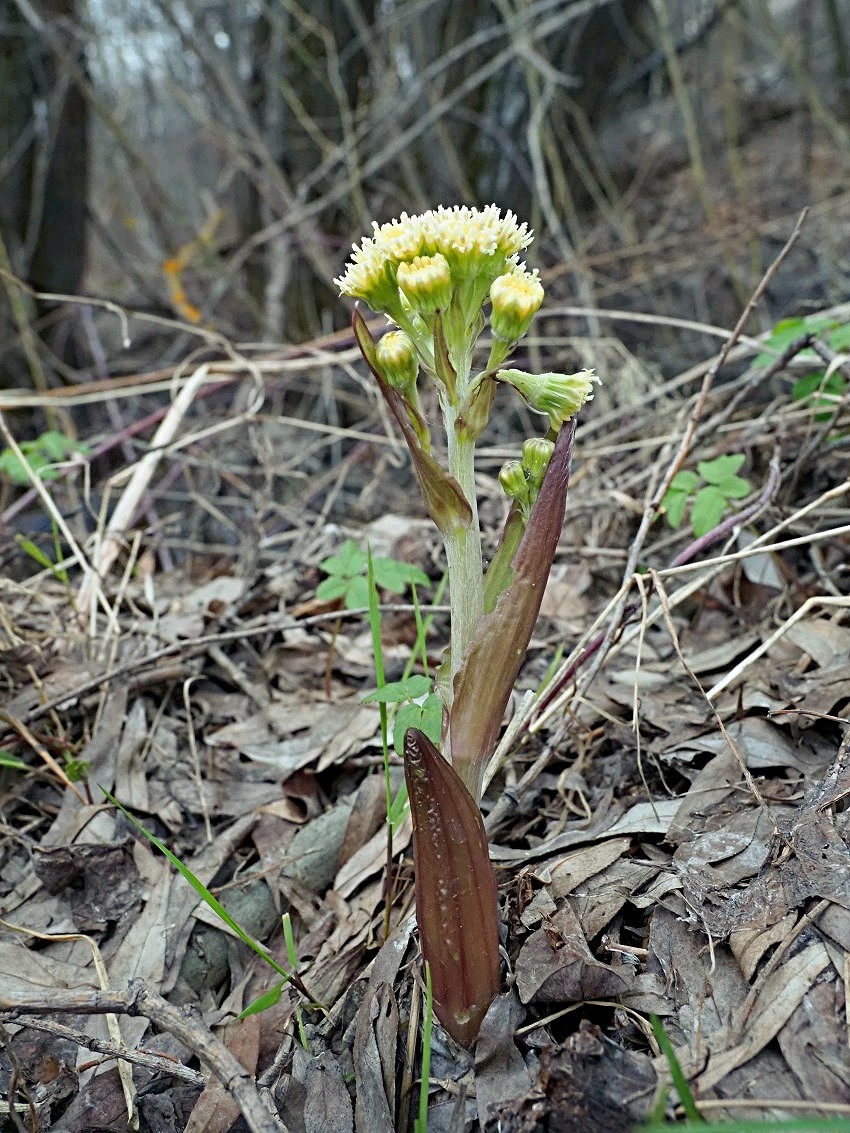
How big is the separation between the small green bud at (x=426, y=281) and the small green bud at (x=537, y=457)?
25 cm

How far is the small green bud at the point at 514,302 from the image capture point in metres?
1.18

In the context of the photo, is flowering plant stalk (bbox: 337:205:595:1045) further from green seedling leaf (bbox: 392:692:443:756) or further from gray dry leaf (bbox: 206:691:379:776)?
gray dry leaf (bbox: 206:691:379:776)

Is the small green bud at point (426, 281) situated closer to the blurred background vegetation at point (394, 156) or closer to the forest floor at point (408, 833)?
the forest floor at point (408, 833)

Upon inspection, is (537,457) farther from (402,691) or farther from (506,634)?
(402,691)

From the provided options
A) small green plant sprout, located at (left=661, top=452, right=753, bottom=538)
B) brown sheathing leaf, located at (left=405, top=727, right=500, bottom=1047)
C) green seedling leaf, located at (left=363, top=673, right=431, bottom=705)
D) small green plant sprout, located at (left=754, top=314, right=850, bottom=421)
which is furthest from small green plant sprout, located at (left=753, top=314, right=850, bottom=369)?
brown sheathing leaf, located at (left=405, top=727, right=500, bottom=1047)

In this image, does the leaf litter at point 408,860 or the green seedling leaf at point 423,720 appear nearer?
the leaf litter at point 408,860

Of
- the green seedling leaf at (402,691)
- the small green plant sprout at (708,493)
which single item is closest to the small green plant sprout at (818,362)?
the small green plant sprout at (708,493)

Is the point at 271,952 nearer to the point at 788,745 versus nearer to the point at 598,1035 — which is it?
the point at 598,1035

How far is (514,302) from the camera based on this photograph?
118 centimetres

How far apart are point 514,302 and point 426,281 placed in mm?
138

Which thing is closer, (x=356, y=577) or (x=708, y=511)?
(x=708, y=511)

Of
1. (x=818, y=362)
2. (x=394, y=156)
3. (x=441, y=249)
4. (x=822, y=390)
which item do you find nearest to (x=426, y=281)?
(x=441, y=249)

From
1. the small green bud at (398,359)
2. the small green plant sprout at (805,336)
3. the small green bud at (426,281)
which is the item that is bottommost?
the small green plant sprout at (805,336)

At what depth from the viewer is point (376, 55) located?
481cm
